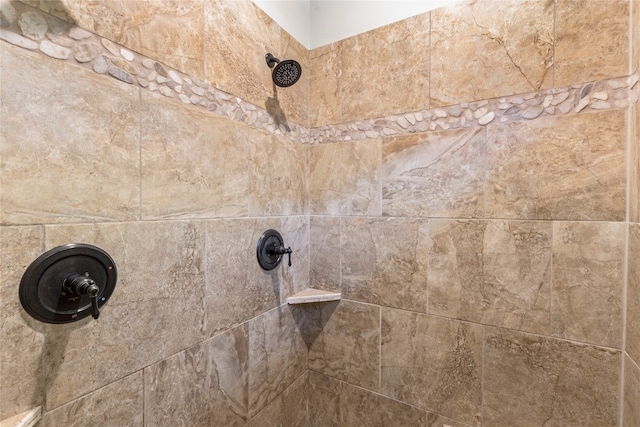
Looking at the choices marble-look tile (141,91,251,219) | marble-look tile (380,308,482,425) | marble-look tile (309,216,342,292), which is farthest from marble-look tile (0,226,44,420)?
marble-look tile (380,308,482,425)

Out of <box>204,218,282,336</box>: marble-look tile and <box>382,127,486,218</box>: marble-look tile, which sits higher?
<box>382,127,486,218</box>: marble-look tile

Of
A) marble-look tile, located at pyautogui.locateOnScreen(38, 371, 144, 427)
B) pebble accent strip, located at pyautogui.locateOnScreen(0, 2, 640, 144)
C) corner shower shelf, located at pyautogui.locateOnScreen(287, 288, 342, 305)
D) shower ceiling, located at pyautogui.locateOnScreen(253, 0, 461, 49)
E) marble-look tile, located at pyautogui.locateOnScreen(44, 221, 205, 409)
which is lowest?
marble-look tile, located at pyautogui.locateOnScreen(38, 371, 144, 427)

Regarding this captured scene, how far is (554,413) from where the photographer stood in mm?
899

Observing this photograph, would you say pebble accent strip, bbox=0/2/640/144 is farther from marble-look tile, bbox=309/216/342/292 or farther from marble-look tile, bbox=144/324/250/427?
marble-look tile, bbox=144/324/250/427

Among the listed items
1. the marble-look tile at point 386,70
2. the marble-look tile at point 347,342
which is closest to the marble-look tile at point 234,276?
the marble-look tile at point 347,342

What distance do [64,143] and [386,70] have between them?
1.15 m

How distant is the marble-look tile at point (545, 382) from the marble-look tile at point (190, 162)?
111 centimetres

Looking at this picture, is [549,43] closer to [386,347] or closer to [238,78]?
[238,78]

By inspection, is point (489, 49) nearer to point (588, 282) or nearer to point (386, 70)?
point (386, 70)

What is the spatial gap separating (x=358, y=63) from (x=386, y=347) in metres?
1.32

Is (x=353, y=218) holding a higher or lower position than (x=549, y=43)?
lower

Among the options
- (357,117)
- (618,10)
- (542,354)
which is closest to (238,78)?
(357,117)

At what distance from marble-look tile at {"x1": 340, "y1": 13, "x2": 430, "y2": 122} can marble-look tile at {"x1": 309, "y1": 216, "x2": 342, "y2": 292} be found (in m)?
0.53

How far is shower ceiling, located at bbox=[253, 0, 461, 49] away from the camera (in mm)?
1128
